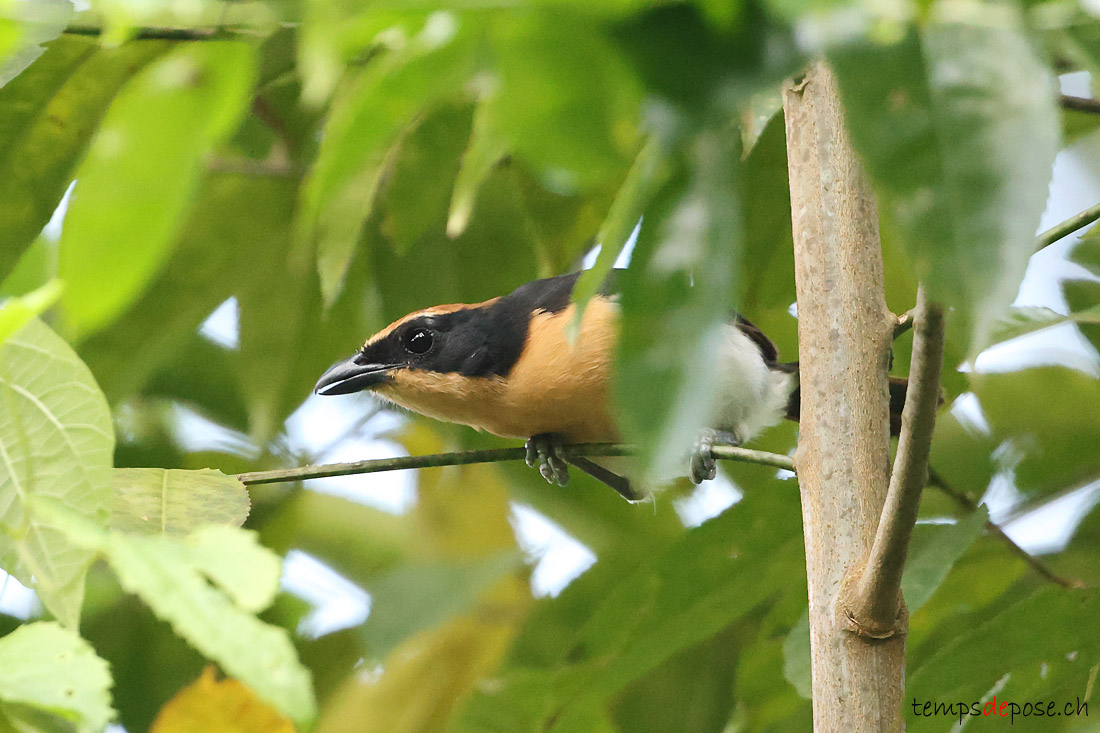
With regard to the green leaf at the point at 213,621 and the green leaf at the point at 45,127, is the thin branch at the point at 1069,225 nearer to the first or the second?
the green leaf at the point at 213,621

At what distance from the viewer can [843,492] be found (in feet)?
3.92

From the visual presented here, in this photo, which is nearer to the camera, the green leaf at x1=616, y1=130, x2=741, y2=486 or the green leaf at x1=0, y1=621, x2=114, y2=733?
the green leaf at x1=616, y1=130, x2=741, y2=486

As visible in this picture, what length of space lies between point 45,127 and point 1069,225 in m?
1.44

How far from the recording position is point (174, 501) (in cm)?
121

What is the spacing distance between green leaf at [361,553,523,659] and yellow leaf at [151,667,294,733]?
61cm

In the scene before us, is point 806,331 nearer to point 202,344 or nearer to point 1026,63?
point 1026,63

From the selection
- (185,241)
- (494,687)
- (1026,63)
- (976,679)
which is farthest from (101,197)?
(185,241)

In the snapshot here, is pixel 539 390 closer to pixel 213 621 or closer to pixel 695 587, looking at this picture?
pixel 695 587

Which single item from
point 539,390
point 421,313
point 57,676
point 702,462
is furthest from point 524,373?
point 57,676

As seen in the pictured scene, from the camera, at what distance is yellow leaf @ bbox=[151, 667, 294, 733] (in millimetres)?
1389

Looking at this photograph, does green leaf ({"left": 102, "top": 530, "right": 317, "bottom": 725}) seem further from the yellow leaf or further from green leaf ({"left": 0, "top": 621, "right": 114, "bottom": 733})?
the yellow leaf

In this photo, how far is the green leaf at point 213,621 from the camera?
639 mm

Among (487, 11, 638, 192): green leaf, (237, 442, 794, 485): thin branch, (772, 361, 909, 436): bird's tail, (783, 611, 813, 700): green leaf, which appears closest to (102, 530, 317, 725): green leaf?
(487, 11, 638, 192): green leaf

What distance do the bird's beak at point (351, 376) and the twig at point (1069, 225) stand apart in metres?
1.54
